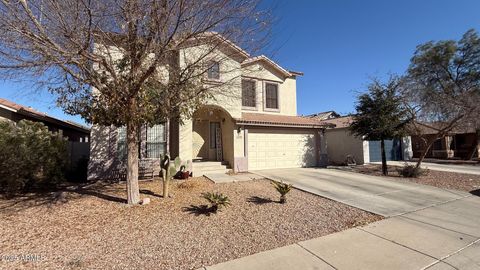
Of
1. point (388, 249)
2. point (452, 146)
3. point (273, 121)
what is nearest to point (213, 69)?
point (273, 121)

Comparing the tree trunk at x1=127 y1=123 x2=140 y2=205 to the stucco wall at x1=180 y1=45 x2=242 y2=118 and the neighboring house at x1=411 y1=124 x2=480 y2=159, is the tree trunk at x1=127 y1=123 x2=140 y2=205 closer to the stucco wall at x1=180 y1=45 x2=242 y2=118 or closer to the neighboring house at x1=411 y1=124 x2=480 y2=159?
the stucco wall at x1=180 y1=45 x2=242 y2=118

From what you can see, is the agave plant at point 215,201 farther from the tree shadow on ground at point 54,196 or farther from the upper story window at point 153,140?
the upper story window at point 153,140

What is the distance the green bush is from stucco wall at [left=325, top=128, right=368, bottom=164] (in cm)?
1713

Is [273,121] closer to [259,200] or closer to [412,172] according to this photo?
[259,200]

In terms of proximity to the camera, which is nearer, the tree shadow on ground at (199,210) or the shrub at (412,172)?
the tree shadow on ground at (199,210)

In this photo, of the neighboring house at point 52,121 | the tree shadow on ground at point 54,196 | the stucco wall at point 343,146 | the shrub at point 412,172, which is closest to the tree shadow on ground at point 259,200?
the tree shadow on ground at point 54,196

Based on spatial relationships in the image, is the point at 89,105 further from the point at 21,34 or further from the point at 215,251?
the point at 215,251

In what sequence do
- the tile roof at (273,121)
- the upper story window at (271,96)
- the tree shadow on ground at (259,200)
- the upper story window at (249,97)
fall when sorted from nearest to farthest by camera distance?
1. the tree shadow on ground at (259,200)
2. the tile roof at (273,121)
3. the upper story window at (249,97)
4. the upper story window at (271,96)

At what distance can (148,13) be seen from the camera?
18.4 ft

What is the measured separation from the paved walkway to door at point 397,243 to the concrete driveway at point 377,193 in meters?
0.03

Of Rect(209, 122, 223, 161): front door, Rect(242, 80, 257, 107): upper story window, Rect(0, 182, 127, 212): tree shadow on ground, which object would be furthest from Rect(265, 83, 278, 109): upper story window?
Rect(0, 182, 127, 212): tree shadow on ground

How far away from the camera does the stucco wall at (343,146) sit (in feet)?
59.2

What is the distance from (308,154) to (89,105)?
1249 centimetres

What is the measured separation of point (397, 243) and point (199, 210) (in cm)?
437
